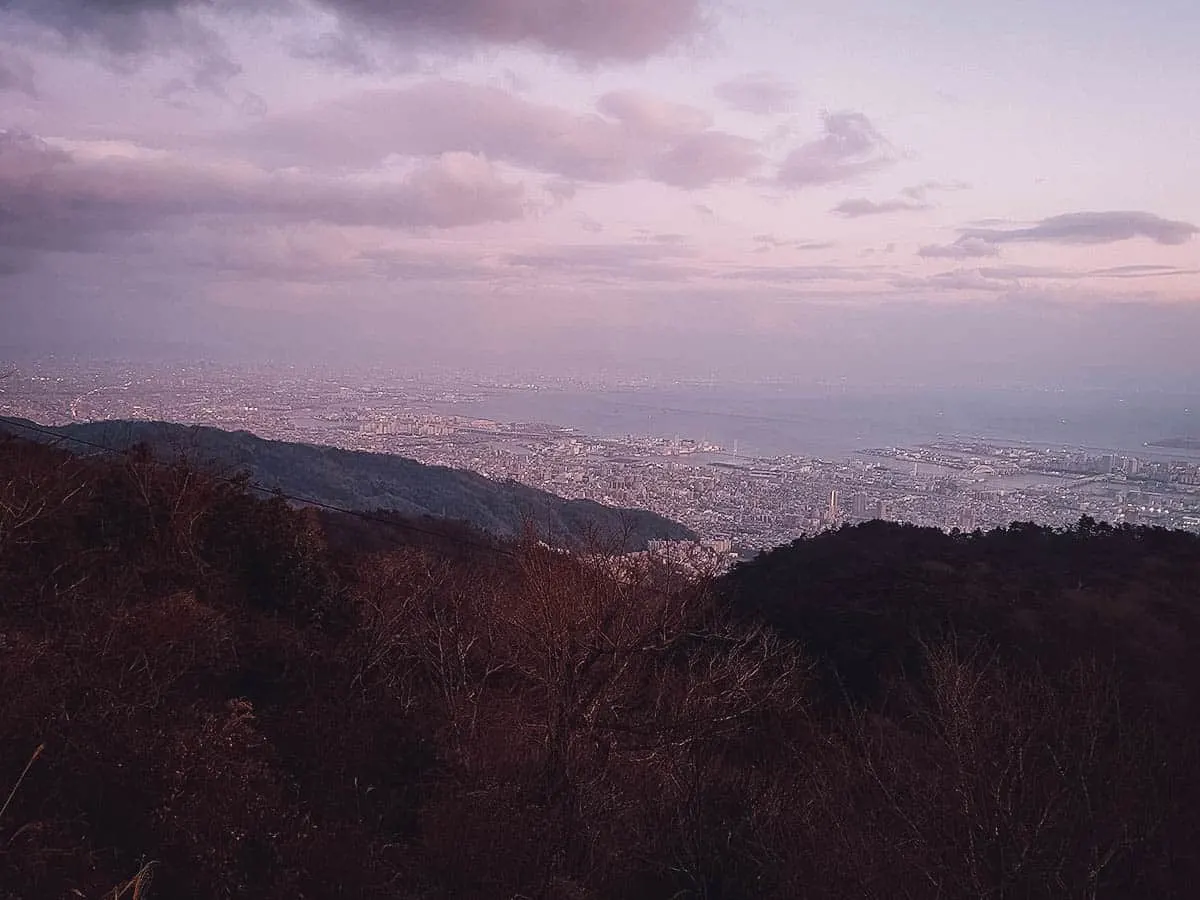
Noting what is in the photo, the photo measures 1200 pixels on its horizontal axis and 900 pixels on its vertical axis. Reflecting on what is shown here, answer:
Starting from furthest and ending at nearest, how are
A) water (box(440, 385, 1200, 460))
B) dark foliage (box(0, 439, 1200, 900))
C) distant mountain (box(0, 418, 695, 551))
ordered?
water (box(440, 385, 1200, 460))
distant mountain (box(0, 418, 695, 551))
dark foliage (box(0, 439, 1200, 900))

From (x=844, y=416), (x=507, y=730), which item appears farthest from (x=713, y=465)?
(x=507, y=730)

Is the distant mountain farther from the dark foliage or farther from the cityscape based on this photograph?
the dark foliage

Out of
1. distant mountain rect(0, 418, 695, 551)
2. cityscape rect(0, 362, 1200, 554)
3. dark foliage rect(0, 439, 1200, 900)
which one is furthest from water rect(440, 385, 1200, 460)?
dark foliage rect(0, 439, 1200, 900)

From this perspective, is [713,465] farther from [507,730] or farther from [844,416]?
[507,730]

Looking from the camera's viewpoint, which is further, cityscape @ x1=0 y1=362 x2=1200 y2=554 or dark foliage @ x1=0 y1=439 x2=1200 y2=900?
cityscape @ x1=0 y1=362 x2=1200 y2=554

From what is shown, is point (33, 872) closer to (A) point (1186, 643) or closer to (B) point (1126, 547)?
(A) point (1186, 643)

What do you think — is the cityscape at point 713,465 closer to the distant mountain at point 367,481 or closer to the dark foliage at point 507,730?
the distant mountain at point 367,481
